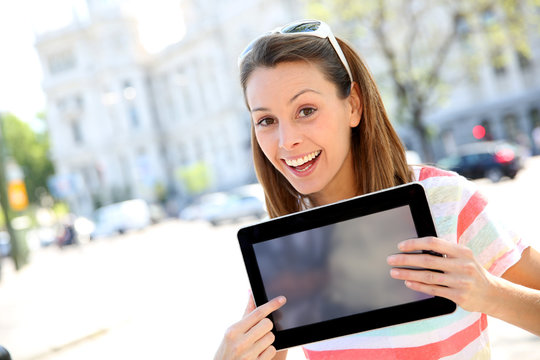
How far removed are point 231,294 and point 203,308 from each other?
0.62 m

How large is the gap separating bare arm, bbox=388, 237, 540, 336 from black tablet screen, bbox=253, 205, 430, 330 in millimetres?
63

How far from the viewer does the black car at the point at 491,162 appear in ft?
64.5

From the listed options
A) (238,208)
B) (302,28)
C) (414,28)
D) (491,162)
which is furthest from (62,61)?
(302,28)

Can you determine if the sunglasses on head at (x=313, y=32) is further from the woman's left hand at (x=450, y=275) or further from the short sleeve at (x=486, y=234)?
the woman's left hand at (x=450, y=275)

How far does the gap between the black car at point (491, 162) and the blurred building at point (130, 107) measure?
32.2 meters

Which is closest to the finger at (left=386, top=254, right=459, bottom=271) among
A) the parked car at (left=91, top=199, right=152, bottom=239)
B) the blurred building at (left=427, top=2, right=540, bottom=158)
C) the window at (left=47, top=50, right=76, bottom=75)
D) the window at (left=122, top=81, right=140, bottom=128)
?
the blurred building at (left=427, top=2, right=540, bottom=158)

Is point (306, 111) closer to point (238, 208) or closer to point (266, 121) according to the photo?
point (266, 121)

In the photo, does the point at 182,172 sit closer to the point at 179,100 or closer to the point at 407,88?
the point at 179,100

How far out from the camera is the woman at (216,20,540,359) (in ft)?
4.43

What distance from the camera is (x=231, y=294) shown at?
8797 millimetres

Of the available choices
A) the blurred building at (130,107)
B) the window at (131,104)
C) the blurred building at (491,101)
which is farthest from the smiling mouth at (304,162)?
the window at (131,104)

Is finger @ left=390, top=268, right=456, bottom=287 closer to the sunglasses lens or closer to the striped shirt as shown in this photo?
the striped shirt

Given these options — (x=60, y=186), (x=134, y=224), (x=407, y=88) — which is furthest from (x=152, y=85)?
(x=407, y=88)

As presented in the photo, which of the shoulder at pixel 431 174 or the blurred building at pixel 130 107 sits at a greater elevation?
the blurred building at pixel 130 107
